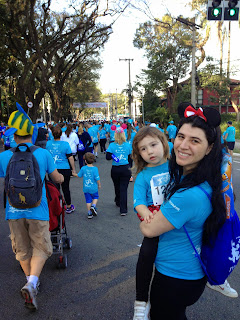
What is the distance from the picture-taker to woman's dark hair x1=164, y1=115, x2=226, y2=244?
1386 millimetres

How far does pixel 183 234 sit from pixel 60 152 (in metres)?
4.33

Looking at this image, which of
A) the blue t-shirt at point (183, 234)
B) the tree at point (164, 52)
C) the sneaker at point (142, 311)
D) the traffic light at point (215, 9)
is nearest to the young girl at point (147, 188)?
the sneaker at point (142, 311)

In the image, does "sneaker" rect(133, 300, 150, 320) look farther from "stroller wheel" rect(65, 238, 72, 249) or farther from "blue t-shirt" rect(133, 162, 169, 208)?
"stroller wheel" rect(65, 238, 72, 249)

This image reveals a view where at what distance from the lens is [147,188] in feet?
7.04

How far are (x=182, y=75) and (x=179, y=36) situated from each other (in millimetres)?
5364

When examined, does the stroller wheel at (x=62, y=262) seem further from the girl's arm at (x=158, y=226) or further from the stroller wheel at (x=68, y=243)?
the girl's arm at (x=158, y=226)

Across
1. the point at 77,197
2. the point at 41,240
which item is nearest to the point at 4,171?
the point at 41,240

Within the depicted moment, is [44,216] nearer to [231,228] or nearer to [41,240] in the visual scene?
[41,240]

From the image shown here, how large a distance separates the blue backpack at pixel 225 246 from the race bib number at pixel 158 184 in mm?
428

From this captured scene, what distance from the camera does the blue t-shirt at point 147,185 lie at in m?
1.84

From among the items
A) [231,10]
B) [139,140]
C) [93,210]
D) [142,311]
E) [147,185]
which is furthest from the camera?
[231,10]

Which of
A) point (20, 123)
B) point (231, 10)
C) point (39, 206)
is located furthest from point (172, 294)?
point (231, 10)

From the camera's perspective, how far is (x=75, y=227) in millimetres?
4883

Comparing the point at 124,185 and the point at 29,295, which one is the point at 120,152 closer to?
the point at 124,185
